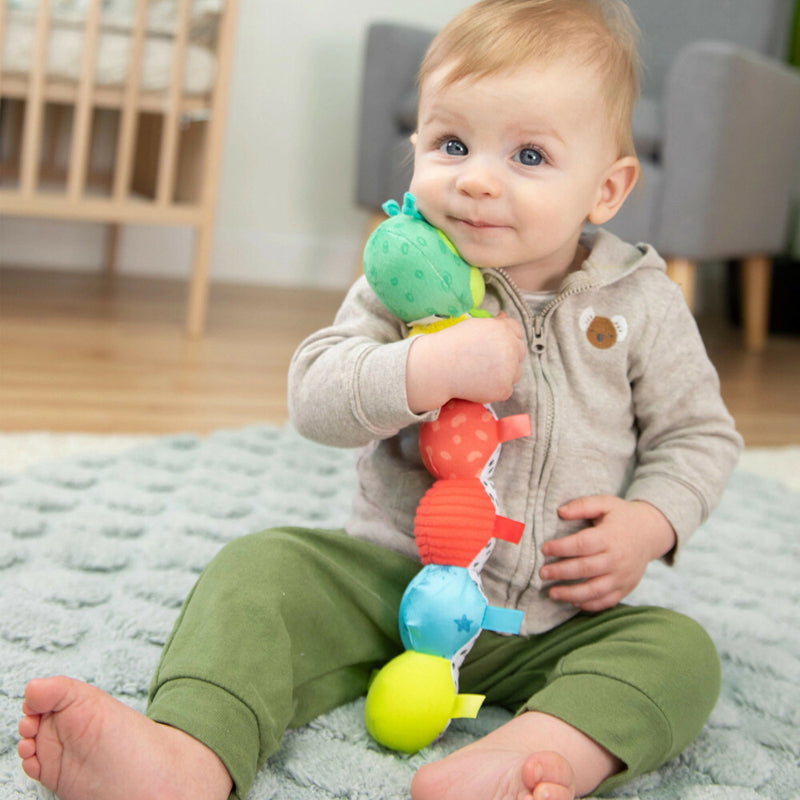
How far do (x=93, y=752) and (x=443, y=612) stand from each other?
0.70ft

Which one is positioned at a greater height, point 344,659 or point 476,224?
point 476,224

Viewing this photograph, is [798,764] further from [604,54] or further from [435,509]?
[604,54]

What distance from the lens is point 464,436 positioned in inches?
25.1

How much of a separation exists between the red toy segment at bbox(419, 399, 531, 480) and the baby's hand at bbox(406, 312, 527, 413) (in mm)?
31

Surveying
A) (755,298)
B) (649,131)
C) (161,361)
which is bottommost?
(161,361)

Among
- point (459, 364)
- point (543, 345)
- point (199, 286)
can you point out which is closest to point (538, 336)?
point (543, 345)

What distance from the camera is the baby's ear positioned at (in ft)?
2.28

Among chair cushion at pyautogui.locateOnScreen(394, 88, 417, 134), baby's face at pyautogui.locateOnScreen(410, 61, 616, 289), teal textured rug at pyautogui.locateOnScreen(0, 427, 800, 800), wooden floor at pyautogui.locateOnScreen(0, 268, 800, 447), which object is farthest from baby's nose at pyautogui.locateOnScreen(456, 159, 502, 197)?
chair cushion at pyautogui.locateOnScreen(394, 88, 417, 134)

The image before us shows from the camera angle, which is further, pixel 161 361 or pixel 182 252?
pixel 182 252

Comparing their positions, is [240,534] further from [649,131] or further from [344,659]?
[649,131]

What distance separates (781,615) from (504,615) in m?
0.37

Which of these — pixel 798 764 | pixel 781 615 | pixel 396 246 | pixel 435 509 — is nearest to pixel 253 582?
pixel 435 509

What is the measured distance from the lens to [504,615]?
24.8 inches

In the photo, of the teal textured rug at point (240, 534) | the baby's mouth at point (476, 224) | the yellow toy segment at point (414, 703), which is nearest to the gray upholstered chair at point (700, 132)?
the teal textured rug at point (240, 534)
